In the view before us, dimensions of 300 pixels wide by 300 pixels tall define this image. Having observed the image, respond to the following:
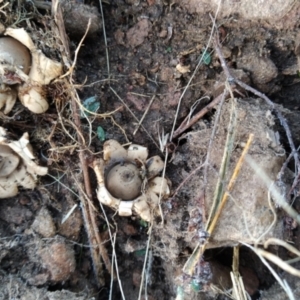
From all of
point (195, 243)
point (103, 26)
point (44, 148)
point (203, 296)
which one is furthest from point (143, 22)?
point (203, 296)

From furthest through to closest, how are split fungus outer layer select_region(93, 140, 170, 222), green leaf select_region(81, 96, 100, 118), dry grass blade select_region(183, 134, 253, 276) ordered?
1. green leaf select_region(81, 96, 100, 118)
2. split fungus outer layer select_region(93, 140, 170, 222)
3. dry grass blade select_region(183, 134, 253, 276)

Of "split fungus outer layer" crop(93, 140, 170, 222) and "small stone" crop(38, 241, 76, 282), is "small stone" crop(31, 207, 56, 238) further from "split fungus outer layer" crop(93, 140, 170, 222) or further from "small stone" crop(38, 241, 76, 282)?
"split fungus outer layer" crop(93, 140, 170, 222)

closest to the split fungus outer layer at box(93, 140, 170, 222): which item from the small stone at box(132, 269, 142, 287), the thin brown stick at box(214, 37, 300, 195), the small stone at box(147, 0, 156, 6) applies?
the small stone at box(132, 269, 142, 287)

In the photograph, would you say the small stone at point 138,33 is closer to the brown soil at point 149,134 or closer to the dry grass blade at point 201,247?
the brown soil at point 149,134

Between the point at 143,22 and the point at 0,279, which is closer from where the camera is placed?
the point at 0,279

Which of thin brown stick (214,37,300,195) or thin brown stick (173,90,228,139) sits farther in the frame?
thin brown stick (173,90,228,139)

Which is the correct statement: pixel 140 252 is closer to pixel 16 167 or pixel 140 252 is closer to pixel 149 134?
pixel 149 134

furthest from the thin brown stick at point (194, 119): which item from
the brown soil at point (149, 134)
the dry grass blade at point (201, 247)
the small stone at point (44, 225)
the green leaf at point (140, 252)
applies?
the small stone at point (44, 225)

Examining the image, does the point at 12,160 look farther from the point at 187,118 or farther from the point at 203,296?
the point at 203,296
